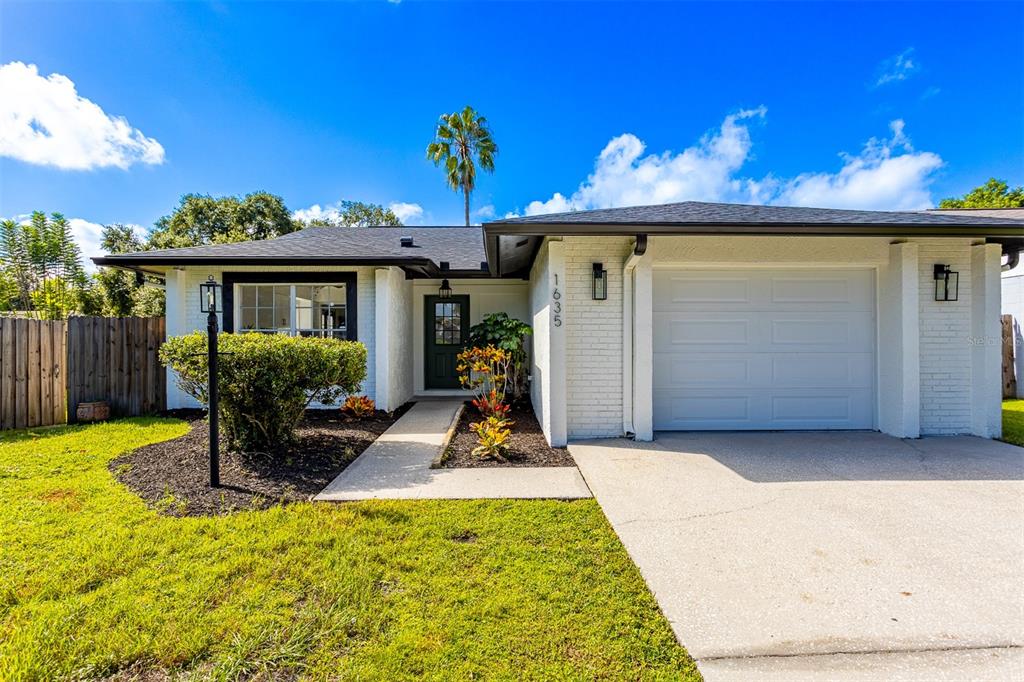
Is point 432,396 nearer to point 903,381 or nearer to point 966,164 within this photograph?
point 903,381

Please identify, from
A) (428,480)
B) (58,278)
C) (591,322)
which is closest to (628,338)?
(591,322)

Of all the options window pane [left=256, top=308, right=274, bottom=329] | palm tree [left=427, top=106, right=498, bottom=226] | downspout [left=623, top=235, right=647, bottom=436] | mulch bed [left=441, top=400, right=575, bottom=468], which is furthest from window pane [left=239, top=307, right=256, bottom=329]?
palm tree [left=427, top=106, right=498, bottom=226]

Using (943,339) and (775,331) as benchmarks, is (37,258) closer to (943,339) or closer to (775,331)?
(775,331)

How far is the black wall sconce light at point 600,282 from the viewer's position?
17.4ft

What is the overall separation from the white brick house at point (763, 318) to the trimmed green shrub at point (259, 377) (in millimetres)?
2543

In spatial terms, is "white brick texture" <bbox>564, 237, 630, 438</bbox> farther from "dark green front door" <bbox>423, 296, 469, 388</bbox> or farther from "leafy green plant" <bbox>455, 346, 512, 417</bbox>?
"dark green front door" <bbox>423, 296, 469, 388</bbox>

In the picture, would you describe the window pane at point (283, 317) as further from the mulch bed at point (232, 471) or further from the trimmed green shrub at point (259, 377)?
the trimmed green shrub at point (259, 377)

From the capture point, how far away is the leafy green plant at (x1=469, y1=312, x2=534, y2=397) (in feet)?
23.7

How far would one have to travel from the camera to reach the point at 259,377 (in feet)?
14.2

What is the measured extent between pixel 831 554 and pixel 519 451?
3063 mm

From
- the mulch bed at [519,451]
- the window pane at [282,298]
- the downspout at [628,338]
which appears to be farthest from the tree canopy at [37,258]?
the downspout at [628,338]

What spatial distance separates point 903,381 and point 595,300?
4.13 meters

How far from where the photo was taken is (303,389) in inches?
182

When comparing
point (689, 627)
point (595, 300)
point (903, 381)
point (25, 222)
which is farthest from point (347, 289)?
point (25, 222)
